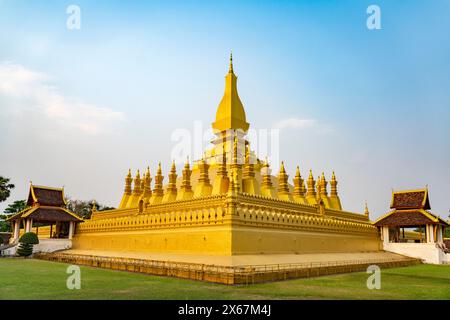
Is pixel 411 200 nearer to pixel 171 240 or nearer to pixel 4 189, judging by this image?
pixel 171 240

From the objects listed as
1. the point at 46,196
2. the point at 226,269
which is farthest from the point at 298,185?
the point at 46,196

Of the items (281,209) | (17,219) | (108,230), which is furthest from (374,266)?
(17,219)

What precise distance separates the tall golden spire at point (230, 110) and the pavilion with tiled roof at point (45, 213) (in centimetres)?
1678

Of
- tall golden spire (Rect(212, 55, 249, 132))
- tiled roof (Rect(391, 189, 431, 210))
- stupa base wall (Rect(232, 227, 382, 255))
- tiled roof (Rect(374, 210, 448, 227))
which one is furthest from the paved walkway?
tall golden spire (Rect(212, 55, 249, 132))

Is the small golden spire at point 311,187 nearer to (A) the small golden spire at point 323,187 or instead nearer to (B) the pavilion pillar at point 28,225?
(A) the small golden spire at point 323,187

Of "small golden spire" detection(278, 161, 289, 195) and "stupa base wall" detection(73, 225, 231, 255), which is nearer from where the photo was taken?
"stupa base wall" detection(73, 225, 231, 255)

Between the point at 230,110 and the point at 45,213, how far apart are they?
801 inches

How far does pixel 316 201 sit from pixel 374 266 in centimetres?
967

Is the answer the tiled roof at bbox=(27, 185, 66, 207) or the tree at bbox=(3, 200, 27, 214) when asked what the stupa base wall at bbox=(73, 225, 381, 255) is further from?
the tree at bbox=(3, 200, 27, 214)

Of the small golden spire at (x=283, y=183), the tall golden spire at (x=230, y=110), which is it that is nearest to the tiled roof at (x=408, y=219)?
the small golden spire at (x=283, y=183)

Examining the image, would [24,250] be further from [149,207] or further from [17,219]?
[149,207]

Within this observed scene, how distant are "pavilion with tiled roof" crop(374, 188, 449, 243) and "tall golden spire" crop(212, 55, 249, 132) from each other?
16.1 m

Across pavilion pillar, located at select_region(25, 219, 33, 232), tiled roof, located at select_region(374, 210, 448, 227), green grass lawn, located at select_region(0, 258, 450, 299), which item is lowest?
green grass lawn, located at select_region(0, 258, 450, 299)

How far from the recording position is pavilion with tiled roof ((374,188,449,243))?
35.8 m
